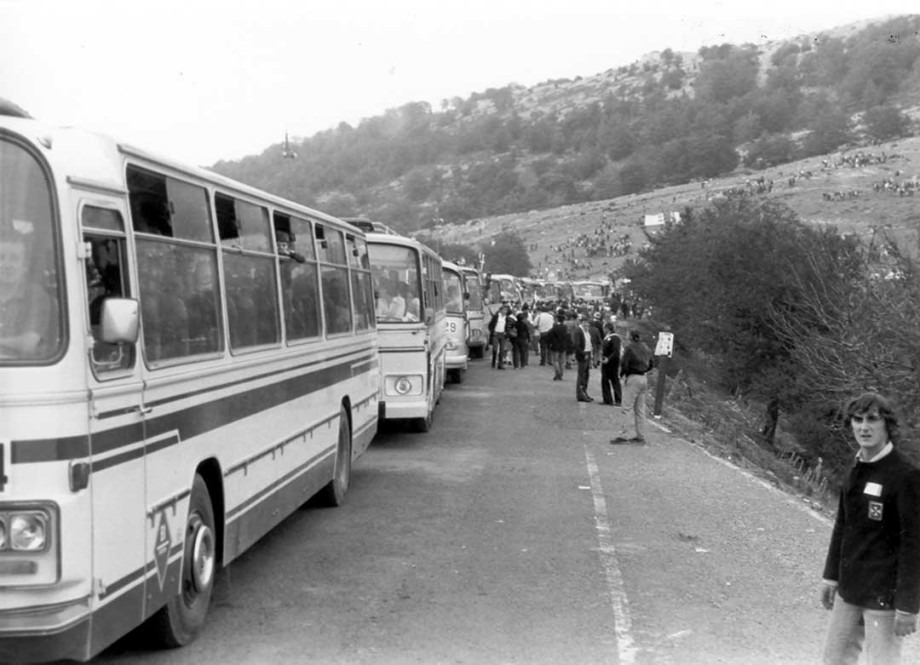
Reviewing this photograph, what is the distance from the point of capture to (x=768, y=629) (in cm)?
715

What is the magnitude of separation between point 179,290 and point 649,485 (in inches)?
315

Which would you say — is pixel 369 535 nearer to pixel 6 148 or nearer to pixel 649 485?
pixel 649 485

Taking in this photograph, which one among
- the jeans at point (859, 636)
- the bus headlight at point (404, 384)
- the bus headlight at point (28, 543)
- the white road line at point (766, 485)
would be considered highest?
the bus headlight at point (28, 543)

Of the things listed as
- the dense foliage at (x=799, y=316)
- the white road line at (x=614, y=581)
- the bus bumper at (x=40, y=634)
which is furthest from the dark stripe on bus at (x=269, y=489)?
the dense foliage at (x=799, y=316)

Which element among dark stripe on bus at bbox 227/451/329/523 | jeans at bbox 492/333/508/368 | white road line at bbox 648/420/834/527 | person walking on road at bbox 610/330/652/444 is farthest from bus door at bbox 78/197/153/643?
jeans at bbox 492/333/508/368

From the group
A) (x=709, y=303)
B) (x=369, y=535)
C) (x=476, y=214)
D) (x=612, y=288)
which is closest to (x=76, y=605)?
(x=369, y=535)

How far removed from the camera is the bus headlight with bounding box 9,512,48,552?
4586mm

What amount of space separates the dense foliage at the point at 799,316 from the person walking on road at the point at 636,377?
5424 mm

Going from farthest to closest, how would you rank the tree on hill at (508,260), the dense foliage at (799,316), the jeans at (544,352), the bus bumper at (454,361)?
the tree on hill at (508,260)
the jeans at (544,352)
the bus bumper at (454,361)
the dense foliage at (799,316)

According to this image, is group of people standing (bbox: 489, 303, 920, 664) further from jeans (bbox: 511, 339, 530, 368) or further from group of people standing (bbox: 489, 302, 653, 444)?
jeans (bbox: 511, 339, 530, 368)

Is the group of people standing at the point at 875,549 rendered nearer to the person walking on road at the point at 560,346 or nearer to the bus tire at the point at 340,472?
the bus tire at the point at 340,472

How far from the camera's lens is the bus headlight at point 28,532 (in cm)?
459

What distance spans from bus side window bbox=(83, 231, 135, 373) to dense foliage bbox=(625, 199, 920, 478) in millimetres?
16557

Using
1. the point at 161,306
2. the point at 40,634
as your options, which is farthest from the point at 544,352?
the point at 40,634
